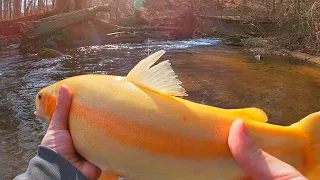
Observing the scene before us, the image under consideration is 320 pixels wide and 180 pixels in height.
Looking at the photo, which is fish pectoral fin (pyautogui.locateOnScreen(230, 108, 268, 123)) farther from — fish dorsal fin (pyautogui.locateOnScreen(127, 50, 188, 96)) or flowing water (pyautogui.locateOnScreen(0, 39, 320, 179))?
flowing water (pyautogui.locateOnScreen(0, 39, 320, 179))

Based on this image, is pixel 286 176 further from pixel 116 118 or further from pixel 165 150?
pixel 116 118

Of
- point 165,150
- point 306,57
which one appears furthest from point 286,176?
point 306,57

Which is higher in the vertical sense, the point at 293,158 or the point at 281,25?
the point at 293,158

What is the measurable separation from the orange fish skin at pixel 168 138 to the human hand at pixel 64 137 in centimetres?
17

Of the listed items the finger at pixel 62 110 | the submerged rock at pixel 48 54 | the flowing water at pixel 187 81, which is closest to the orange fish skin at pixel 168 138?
the finger at pixel 62 110

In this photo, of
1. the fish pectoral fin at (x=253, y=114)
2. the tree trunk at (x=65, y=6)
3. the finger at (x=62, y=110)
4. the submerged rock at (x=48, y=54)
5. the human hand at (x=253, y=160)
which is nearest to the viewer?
the human hand at (x=253, y=160)

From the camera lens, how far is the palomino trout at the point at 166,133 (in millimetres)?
1537

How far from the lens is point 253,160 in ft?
4.95

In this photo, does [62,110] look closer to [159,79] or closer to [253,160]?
[159,79]

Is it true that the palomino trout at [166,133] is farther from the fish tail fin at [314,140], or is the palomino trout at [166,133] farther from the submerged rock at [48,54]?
the submerged rock at [48,54]

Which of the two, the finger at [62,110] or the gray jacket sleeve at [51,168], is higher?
the finger at [62,110]

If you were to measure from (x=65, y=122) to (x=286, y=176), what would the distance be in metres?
1.07

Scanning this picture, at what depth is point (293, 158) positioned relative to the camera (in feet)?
5.06

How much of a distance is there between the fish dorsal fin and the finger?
0.36 m
